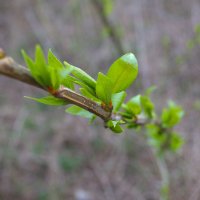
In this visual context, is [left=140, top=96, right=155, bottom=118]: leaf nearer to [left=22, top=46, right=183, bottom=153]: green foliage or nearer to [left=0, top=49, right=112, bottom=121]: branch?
[left=22, top=46, right=183, bottom=153]: green foliage

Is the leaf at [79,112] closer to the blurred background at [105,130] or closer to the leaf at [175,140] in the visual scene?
the leaf at [175,140]

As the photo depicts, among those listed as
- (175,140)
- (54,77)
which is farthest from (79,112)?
(175,140)

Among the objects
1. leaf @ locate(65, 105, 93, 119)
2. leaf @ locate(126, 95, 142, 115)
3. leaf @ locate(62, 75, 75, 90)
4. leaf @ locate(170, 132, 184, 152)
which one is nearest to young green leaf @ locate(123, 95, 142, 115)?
leaf @ locate(126, 95, 142, 115)

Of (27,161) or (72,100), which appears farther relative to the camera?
(27,161)

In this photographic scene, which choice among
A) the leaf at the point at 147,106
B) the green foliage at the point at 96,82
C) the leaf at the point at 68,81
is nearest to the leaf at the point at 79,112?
the green foliage at the point at 96,82

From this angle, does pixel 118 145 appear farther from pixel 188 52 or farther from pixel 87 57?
pixel 87 57

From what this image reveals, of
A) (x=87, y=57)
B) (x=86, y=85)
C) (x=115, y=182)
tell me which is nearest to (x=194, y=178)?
(x=115, y=182)
